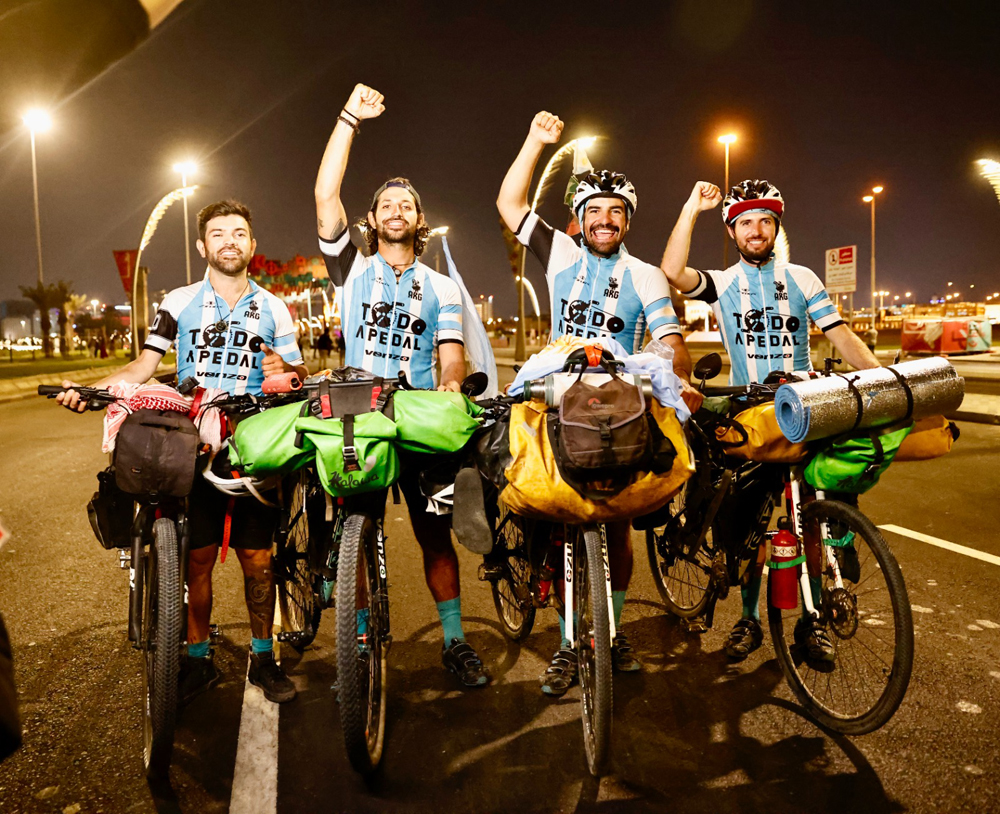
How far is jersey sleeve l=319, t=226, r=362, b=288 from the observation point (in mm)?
4031

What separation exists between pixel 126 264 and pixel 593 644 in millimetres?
32815

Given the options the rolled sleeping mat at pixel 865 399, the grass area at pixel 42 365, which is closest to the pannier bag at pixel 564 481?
the rolled sleeping mat at pixel 865 399

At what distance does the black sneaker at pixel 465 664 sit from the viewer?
3.63 meters

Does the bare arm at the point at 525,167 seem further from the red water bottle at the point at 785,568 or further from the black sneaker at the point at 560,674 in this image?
the black sneaker at the point at 560,674

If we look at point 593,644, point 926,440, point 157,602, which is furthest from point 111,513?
point 926,440

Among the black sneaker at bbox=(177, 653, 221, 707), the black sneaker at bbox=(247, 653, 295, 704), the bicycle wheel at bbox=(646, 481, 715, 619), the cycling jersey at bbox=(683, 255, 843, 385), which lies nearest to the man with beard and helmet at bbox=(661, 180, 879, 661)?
the cycling jersey at bbox=(683, 255, 843, 385)

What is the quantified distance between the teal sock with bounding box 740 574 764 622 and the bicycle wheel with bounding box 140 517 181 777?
284 centimetres

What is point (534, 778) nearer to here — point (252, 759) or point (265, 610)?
point (252, 759)

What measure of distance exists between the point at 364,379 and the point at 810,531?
210cm

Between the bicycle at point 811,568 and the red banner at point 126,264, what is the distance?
104 ft

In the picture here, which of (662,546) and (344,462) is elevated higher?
(344,462)

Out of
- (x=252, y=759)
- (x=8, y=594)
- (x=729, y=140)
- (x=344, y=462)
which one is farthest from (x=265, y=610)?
(x=729, y=140)

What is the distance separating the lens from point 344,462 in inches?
112

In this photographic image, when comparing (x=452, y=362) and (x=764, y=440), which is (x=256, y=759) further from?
(x=764, y=440)
